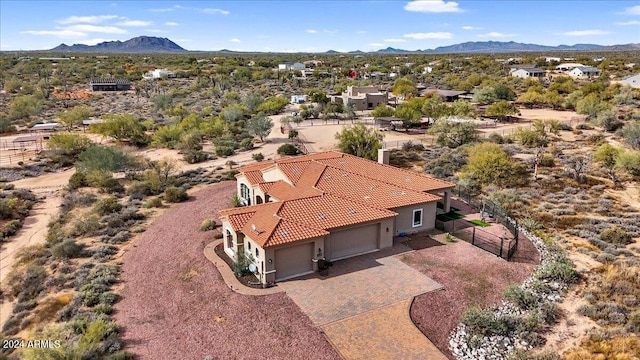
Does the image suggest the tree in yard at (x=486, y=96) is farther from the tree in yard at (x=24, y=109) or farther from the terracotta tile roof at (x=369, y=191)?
the tree in yard at (x=24, y=109)

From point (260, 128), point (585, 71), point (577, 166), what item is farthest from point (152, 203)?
point (585, 71)

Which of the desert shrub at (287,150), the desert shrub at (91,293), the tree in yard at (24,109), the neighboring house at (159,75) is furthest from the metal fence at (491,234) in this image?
the neighboring house at (159,75)

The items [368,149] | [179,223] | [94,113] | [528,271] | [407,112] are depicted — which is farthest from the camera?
[94,113]

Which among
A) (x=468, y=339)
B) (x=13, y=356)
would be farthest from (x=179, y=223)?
(x=468, y=339)

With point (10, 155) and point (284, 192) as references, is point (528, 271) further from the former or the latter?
point (10, 155)

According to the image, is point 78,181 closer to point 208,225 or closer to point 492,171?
point 208,225

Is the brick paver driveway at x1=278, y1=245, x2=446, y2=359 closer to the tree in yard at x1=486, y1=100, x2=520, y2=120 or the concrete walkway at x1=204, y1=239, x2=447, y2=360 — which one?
the concrete walkway at x1=204, y1=239, x2=447, y2=360

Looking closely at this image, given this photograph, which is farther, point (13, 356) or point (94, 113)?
point (94, 113)
